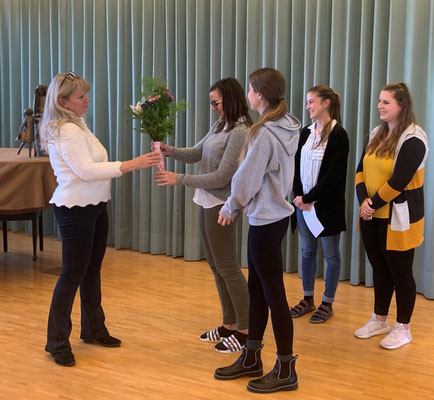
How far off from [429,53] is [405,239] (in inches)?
65.0

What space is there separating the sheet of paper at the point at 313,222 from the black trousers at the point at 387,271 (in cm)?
33

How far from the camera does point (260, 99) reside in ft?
8.86

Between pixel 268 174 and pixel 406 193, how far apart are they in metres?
1.03

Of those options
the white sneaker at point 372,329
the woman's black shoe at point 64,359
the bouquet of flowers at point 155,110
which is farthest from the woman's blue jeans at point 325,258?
the woman's black shoe at point 64,359

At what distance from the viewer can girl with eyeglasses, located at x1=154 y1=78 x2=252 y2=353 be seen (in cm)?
309

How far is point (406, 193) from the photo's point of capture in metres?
3.30

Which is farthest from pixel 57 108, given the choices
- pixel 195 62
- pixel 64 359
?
pixel 195 62

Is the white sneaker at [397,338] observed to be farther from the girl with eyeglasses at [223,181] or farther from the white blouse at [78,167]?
the white blouse at [78,167]

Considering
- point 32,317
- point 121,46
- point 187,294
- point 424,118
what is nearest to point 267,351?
point 187,294

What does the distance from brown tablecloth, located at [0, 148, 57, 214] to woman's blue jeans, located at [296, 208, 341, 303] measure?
1.93m

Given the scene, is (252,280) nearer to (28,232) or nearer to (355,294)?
(355,294)

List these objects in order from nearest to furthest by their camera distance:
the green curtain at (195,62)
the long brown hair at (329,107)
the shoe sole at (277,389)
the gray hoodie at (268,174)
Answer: the gray hoodie at (268,174) < the shoe sole at (277,389) < the long brown hair at (329,107) < the green curtain at (195,62)

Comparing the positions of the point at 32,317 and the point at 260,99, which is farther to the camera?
the point at 32,317

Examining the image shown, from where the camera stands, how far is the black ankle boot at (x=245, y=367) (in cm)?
290
